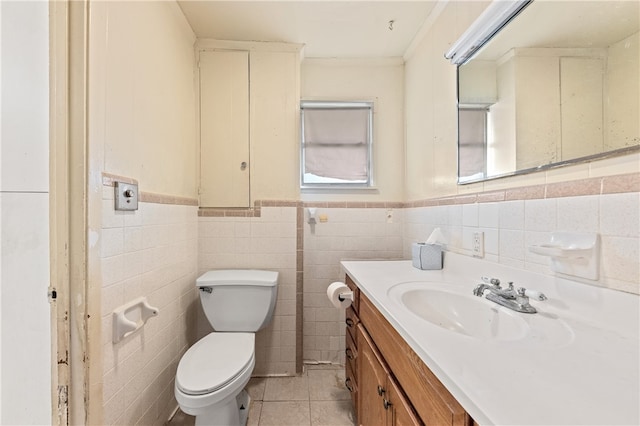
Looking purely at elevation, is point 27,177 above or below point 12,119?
below

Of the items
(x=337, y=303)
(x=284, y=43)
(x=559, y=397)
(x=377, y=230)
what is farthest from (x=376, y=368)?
(x=284, y=43)

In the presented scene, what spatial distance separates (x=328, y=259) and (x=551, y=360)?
1.50 m

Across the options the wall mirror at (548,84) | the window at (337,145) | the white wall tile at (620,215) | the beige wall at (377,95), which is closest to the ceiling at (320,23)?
the beige wall at (377,95)

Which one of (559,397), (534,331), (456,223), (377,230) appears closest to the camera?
(559,397)

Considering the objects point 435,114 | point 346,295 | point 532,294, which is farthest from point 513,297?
point 435,114

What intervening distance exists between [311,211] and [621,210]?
4.95 ft

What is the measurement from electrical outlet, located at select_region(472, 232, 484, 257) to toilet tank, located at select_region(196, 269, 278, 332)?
3.76 ft

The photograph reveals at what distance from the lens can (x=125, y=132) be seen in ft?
3.57

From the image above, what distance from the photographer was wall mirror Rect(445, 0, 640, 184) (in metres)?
0.68

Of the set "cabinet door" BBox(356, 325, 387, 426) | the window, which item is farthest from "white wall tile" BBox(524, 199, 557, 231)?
the window

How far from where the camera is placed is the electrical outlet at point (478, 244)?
1122 mm

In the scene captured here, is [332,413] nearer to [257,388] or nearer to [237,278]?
[257,388]

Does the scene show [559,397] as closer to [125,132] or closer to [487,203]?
[487,203]

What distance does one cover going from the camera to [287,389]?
170 cm
